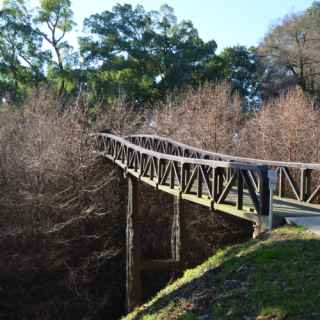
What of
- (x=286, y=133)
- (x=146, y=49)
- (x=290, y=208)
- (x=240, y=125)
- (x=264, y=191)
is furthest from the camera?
(x=146, y=49)

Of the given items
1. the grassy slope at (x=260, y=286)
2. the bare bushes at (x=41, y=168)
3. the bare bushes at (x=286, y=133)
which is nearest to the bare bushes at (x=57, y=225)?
the bare bushes at (x=41, y=168)

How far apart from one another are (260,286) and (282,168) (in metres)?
4.52

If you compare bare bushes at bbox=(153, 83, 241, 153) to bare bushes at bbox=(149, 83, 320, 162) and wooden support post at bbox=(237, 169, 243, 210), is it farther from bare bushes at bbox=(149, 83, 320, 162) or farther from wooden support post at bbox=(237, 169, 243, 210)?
wooden support post at bbox=(237, 169, 243, 210)

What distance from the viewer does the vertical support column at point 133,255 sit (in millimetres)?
14086

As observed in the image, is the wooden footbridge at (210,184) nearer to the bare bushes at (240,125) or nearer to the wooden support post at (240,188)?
the wooden support post at (240,188)

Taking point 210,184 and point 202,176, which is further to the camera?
point 202,176

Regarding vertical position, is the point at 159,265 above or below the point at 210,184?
below

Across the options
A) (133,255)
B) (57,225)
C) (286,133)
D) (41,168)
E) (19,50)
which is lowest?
(133,255)

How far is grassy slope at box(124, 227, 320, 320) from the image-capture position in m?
4.22

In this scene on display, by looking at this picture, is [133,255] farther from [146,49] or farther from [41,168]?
[146,49]

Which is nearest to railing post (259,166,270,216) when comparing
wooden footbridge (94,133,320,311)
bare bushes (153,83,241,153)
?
wooden footbridge (94,133,320,311)

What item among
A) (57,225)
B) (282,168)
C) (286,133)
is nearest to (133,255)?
(57,225)

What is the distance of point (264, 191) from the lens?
6.52 meters

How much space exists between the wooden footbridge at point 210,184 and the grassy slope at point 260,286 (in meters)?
0.90
